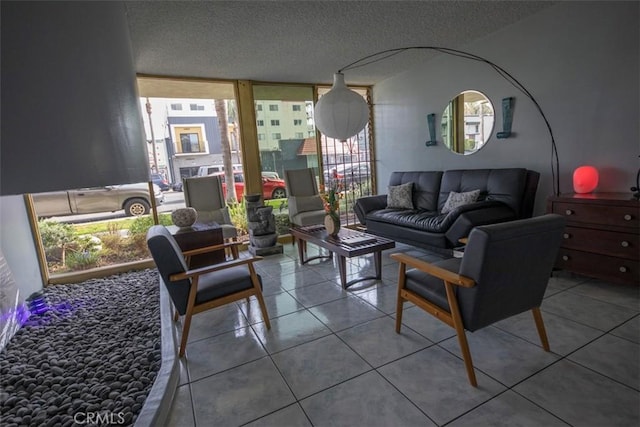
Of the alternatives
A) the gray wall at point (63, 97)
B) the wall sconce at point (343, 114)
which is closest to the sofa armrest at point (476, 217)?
the wall sconce at point (343, 114)

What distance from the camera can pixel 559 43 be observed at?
3.02 metres

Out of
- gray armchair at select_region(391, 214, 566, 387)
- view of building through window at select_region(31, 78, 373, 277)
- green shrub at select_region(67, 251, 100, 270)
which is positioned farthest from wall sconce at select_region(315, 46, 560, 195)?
green shrub at select_region(67, 251, 100, 270)

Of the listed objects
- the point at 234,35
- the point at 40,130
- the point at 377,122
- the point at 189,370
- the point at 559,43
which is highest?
the point at 234,35

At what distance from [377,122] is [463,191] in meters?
2.28

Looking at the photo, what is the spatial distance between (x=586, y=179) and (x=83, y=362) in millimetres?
3963

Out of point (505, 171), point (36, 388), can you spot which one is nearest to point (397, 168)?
point (505, 171)

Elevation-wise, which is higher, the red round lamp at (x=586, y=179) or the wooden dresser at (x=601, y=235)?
the red round lamp at (x=586, y=179)

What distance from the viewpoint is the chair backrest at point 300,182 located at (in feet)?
15.3

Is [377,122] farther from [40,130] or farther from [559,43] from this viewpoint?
[40,130]

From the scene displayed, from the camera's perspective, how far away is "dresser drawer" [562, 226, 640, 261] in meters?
2.37

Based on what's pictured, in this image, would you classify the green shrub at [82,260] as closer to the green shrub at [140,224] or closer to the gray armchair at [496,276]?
the green shrub at [140,224]

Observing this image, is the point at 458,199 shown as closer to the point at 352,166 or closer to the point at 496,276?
the point at 496,276

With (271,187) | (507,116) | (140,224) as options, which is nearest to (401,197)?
(507,116)

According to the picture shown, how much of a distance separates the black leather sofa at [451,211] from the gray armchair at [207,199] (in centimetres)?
180
